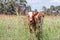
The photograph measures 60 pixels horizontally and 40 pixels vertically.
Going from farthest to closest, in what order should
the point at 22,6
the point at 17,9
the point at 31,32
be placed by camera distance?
the point at 31,32 < the point at 22,6 < the point at 17,9

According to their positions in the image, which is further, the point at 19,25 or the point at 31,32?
the point at 31,32

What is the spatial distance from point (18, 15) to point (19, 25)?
0.16 m

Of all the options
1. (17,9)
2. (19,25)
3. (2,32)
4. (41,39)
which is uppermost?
(17,9)

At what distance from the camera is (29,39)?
2.66m

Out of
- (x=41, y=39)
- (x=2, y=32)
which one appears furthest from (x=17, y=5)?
(x=2, y=32)

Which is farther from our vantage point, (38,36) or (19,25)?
(38,36)

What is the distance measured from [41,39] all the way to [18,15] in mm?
607

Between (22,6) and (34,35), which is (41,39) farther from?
(22,6)

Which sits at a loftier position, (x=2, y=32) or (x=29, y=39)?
(x=29, y=39)

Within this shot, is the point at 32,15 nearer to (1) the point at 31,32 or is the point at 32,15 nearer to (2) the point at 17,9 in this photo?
(1) the point at 31,32

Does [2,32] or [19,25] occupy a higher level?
[19,25]

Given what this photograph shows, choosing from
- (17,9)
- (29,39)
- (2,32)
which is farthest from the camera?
(2,32)

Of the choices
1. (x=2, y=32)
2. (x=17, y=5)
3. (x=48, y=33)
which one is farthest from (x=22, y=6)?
(x=2, y=32)

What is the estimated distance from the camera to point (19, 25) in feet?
8.22
